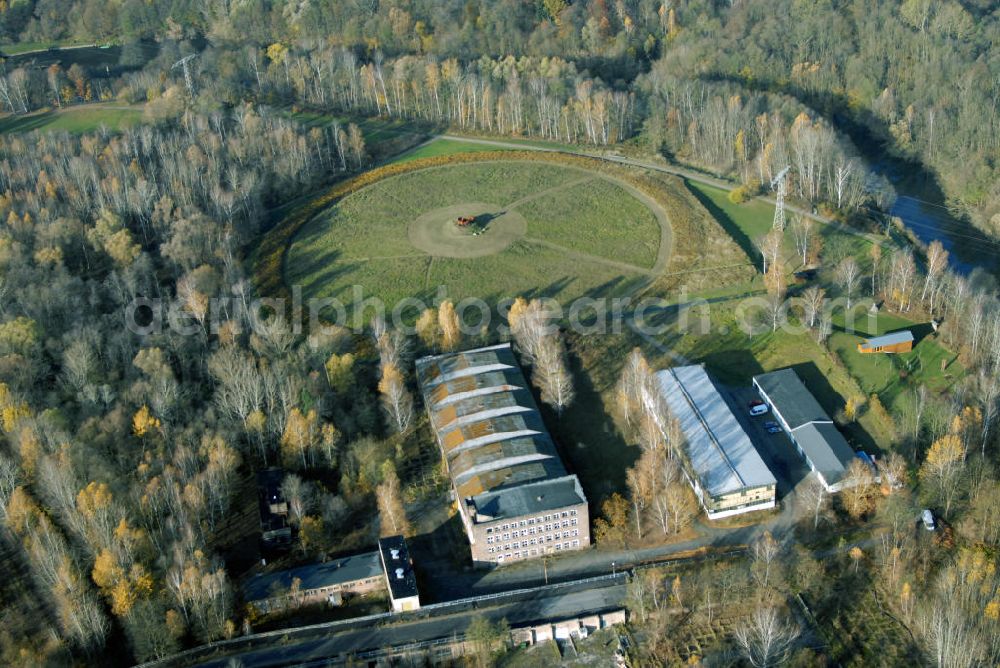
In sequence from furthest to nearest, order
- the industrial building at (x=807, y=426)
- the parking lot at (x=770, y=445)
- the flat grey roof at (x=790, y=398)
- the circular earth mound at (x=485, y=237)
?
the circular earth mound at (x=485, y=237)
the flat grey roof at (x=790, y=398)
the parking lot at (x=770, y=445)
the industrial building at (x=807, y=426)

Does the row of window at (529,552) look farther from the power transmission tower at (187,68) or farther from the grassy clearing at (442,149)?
the power transmission tower at (187,68)

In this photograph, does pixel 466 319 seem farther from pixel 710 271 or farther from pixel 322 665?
pixel 322 665

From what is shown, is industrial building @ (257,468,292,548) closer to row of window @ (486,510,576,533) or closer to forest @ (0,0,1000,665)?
forest @ (0,0,1000,665)

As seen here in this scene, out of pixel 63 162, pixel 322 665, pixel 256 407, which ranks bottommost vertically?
pixel 322 665

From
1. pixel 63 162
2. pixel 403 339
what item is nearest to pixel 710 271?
pixel 403 339

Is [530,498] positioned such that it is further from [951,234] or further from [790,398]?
[951,234]

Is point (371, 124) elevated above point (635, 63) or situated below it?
below

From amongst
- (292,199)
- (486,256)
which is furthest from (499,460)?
(292,199)

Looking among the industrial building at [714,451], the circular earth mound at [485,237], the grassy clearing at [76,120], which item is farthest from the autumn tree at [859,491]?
the grassy clearing at [76,120]
